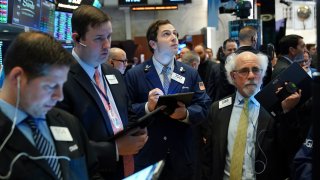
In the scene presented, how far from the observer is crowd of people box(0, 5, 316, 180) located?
153 centimetres

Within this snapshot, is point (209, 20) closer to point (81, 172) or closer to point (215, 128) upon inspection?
point (215, 128)

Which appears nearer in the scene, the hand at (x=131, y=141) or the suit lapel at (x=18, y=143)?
the suit lapel at (x=18, y=143)

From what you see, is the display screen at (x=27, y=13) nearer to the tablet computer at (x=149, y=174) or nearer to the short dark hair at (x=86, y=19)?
the short dark hair at (x=86, y=19)

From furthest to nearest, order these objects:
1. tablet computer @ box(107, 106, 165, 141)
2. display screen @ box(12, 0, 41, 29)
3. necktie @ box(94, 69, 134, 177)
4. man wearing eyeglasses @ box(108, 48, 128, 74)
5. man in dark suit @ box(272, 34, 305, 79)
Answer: man wearing eyeglasses @ box(108, 48, 128, 74) < man in dark suit @ box(272, 34, 305, 79) < display screen @ box(12, 0, 41, 29) < necktie @ box(94, 69, 134, 177) < tablet computer @ box(107, 106, 165, 141)

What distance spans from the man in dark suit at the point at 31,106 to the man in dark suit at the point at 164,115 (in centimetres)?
151

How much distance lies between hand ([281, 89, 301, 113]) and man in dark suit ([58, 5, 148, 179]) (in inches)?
38.7

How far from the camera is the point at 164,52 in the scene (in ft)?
11.2

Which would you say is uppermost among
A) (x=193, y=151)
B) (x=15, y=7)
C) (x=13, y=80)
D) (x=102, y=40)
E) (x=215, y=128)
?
(x=15, y=7)

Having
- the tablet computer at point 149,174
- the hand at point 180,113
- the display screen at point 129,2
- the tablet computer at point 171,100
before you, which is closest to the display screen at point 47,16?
the hand at point 180,113

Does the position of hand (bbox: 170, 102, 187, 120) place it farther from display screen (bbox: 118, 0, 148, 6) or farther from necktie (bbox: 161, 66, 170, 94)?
display screen (bbox: 118, 0, 148, 6)

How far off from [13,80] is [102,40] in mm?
923

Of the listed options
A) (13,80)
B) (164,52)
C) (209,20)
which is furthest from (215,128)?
(209,20)

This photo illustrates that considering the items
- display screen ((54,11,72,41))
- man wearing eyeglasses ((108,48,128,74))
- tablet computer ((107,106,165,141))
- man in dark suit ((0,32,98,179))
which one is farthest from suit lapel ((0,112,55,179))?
display screen ((54,11,72,41))

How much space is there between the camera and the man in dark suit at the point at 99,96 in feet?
7.18
